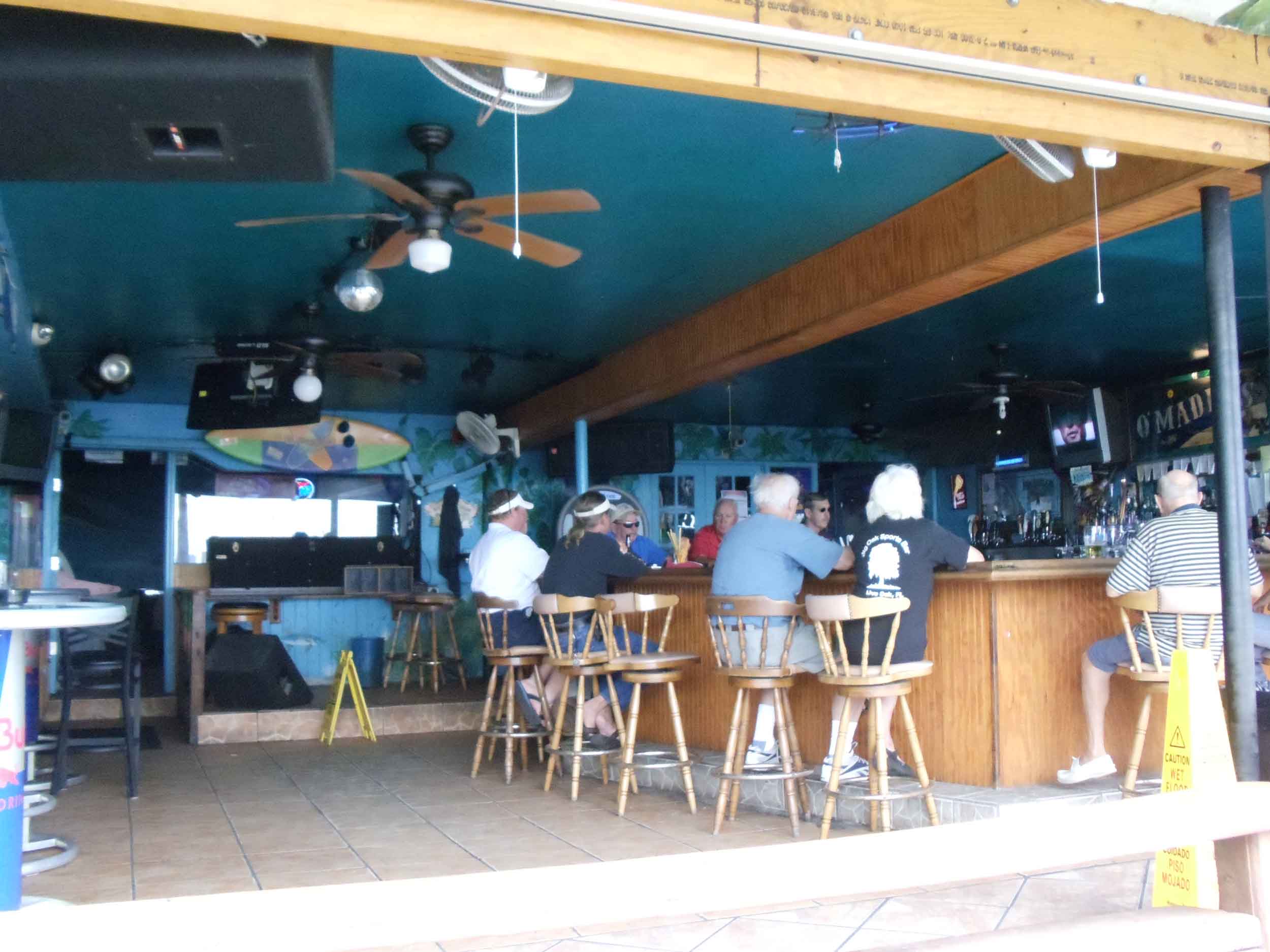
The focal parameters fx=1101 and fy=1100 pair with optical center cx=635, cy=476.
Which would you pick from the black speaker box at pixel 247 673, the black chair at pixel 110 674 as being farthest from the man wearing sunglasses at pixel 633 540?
the black chair at pixel 110 674

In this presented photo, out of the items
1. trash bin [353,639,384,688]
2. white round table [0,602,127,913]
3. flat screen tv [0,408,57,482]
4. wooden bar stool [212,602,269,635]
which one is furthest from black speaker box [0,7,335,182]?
trash bin [353,639,384,688]

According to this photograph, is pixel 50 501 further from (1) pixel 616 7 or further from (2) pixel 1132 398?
(2) pixel 1132 398

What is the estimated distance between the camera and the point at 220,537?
9.02 meters

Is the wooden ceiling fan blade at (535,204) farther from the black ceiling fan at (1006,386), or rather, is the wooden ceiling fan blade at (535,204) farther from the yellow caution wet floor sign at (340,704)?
the black ceiling fan at (1006,386)

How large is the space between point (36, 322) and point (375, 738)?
3428 mm

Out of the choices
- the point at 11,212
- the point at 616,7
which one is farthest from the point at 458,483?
the point at 616,7

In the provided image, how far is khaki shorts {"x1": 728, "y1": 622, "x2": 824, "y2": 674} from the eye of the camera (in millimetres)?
4652

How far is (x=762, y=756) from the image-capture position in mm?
4754

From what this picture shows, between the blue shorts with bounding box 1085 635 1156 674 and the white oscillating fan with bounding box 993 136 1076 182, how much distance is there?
1875mm

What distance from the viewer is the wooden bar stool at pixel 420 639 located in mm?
8844

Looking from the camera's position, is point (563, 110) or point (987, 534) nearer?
point (563, 110)

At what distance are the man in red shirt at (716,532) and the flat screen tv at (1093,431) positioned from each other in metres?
3.12

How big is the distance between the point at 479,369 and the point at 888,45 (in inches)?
215

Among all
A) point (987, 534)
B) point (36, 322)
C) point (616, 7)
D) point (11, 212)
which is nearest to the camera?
point (616, 7)
